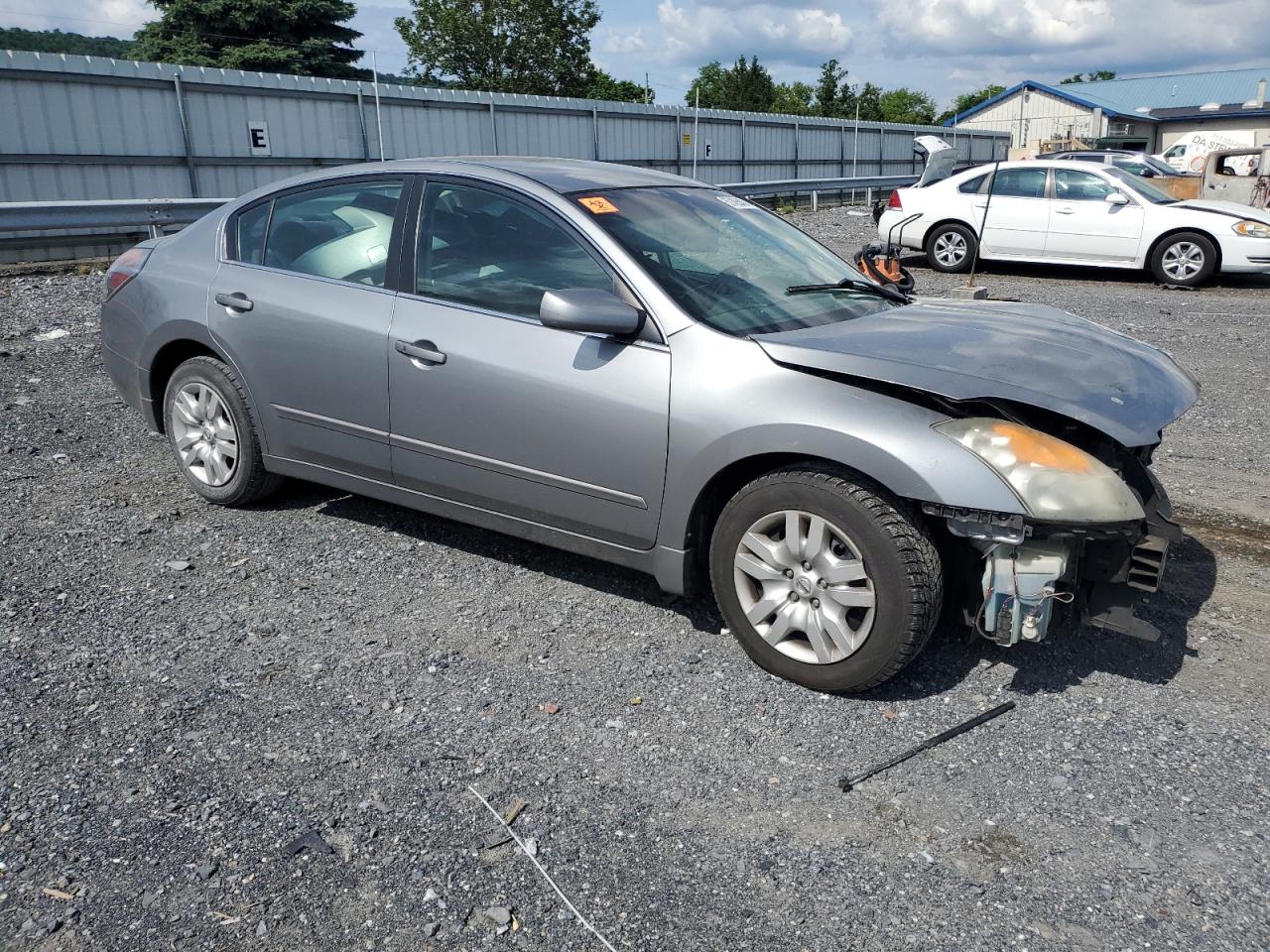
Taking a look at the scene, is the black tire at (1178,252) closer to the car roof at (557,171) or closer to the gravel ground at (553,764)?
the gravel ground at (553,764)

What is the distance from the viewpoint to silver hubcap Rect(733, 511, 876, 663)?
10.8 feet

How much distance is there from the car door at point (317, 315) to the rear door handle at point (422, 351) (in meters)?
0.11

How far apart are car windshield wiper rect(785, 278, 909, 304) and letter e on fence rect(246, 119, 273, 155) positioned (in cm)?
1562

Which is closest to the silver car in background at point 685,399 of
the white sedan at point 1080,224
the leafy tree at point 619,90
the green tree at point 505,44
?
the white sedan at point 1080,224

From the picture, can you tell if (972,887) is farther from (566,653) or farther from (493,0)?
(493,0)

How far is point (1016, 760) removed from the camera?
10.2ft

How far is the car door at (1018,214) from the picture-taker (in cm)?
1374

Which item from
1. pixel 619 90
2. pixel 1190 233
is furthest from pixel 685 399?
pixel 619 90

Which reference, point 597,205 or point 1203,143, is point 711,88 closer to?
point 1203,143

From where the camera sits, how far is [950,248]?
14516 mm

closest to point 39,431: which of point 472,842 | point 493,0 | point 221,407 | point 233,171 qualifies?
point 221,407

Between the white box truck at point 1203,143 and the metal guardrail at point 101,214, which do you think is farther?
the white box truck at point 1203,143

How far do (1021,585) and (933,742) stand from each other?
56cm

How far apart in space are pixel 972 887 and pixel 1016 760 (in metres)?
0.64
